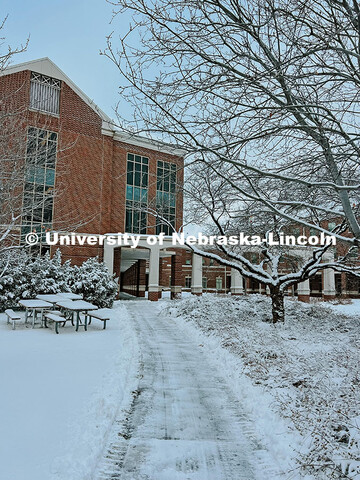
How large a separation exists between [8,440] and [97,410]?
1201 mm

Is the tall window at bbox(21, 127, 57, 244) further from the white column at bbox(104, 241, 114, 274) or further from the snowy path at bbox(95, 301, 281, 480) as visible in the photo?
the white column at bbox(104, 241, 114, 274)

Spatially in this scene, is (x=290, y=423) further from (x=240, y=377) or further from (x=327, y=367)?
(x=327, y=367)

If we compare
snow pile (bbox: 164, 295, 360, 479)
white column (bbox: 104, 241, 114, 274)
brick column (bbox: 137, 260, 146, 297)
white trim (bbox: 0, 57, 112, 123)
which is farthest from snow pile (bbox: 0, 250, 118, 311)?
brick column (bbox: 137, 260, 146, 297)

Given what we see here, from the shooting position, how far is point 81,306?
11.9 m

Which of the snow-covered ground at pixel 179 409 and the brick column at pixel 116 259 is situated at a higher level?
the brick column at pixel 116 259

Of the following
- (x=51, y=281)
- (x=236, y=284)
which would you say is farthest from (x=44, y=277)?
(x=236, y=284)

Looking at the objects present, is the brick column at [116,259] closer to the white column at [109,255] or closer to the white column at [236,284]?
the white column at [109,255]

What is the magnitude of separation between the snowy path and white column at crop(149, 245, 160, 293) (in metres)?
18.1

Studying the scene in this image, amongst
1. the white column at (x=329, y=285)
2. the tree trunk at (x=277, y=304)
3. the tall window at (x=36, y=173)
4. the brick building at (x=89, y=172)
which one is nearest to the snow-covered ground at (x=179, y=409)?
the tree trunk at (x=277, y=304)

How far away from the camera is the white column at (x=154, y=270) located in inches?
995

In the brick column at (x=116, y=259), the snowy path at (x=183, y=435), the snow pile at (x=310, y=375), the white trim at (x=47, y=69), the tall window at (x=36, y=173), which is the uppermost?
the white trim at (x=47, y=69)

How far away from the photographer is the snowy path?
347cm

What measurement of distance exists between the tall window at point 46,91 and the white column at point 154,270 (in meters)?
12.1

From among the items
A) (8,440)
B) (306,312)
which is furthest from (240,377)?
(306,312)
